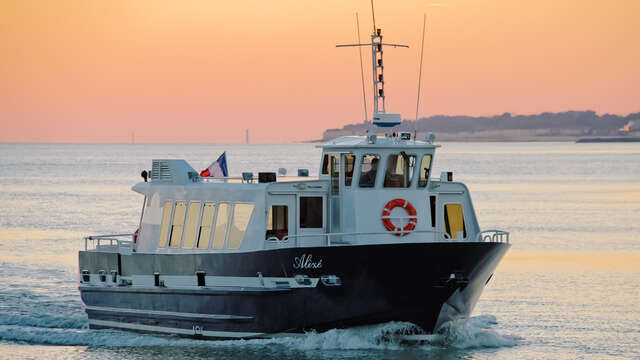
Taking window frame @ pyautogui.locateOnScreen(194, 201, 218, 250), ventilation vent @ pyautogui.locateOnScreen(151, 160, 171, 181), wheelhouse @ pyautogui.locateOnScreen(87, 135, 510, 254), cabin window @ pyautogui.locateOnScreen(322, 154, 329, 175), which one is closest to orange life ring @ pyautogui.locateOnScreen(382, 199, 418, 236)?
wheelhouse @ pyautogui.locateOnScreen(87, 135, 510, 254)

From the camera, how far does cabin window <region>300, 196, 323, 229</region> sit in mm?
23328

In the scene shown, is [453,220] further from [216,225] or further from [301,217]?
[216,225]

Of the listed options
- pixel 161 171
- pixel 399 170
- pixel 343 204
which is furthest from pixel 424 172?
pixel 161 171

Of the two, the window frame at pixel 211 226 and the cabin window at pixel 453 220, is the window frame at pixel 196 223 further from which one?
the cabin window at pixel 453 220

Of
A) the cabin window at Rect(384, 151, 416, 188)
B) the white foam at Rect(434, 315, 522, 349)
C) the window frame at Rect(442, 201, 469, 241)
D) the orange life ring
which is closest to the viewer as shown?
the orange life ring

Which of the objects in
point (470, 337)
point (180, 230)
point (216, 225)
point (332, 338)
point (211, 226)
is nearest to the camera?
point (332, 338)

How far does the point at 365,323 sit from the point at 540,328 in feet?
22.1

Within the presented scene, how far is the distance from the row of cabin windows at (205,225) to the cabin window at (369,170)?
258cm

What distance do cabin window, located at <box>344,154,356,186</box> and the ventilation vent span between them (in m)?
4.81

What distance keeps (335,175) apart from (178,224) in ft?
13.7

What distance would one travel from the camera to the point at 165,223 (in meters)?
25.3

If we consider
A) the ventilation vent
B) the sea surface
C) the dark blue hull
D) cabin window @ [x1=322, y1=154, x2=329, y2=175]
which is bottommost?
the sea surface

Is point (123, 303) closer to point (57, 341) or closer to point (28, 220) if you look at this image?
point (57, 341)

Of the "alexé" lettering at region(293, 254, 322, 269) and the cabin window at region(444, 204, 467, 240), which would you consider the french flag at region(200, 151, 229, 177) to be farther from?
the cabin window at region(444, 204, 467, 240)
